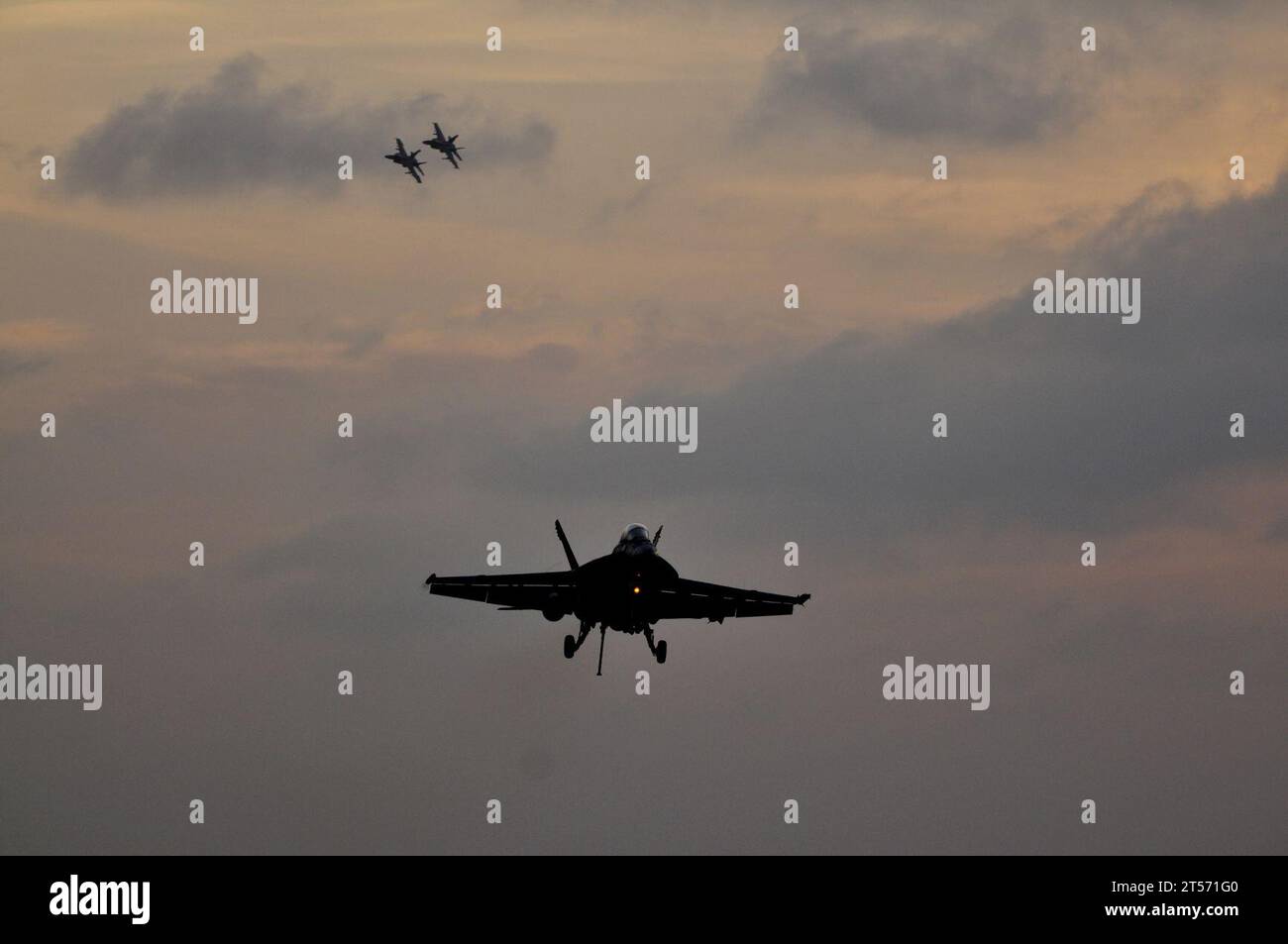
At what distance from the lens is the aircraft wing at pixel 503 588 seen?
416ft

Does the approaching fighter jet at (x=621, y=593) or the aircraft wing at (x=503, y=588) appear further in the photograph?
the aircraft wing at (x=503, y=588)

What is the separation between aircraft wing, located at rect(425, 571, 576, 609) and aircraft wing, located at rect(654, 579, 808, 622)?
21.8 ft

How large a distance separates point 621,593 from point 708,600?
1197 cm

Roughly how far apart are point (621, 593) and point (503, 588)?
1437 cm

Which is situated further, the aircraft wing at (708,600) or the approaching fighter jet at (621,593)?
the aircraft wing at (708,600)

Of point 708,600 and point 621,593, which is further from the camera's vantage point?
point 708,600

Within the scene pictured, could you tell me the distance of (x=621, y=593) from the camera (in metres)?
117

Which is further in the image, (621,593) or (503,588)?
(503,588)

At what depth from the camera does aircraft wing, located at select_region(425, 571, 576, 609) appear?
127 m

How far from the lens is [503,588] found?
424 ft

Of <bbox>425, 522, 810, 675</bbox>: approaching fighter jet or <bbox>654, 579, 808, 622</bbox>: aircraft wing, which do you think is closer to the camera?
<bbox>425, 522, 810, 675</bbox>: approaching fighter jet
